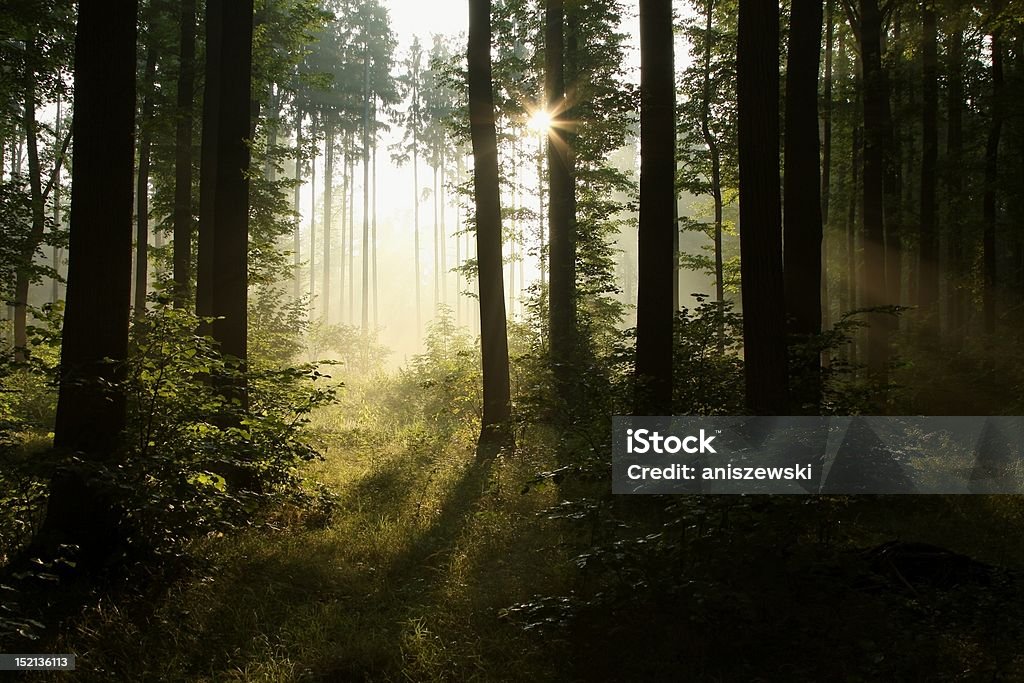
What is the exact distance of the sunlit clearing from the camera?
16375 millimetres

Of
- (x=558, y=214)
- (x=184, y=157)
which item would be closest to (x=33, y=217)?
(x=184, y=157)

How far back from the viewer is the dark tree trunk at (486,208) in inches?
447

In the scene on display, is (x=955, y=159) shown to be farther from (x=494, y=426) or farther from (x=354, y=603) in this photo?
(x=354, y=603)

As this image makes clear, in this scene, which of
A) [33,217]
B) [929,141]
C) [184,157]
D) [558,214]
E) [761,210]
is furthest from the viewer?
[929,141]

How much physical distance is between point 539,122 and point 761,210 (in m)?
12.4

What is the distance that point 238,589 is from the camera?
5398 millimetres

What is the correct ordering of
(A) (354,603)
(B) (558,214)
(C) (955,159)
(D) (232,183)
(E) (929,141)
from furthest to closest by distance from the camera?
1. (C) (955,159)
2. (E) (929,141)
3. (B) (558,214)
4. (D) (232,183)
5. (A) (354,603)

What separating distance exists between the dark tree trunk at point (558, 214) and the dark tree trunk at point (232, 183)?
7568 mm

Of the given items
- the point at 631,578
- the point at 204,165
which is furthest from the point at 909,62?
the point at 631,578

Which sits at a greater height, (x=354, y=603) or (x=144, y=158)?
(x=144, y=158)

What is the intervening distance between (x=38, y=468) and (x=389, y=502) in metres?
4.22

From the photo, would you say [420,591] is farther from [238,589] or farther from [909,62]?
[909,62]

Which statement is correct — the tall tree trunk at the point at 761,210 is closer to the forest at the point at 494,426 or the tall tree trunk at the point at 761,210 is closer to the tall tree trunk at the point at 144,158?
the forest at the point at 494,426

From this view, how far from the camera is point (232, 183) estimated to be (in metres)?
8.37
